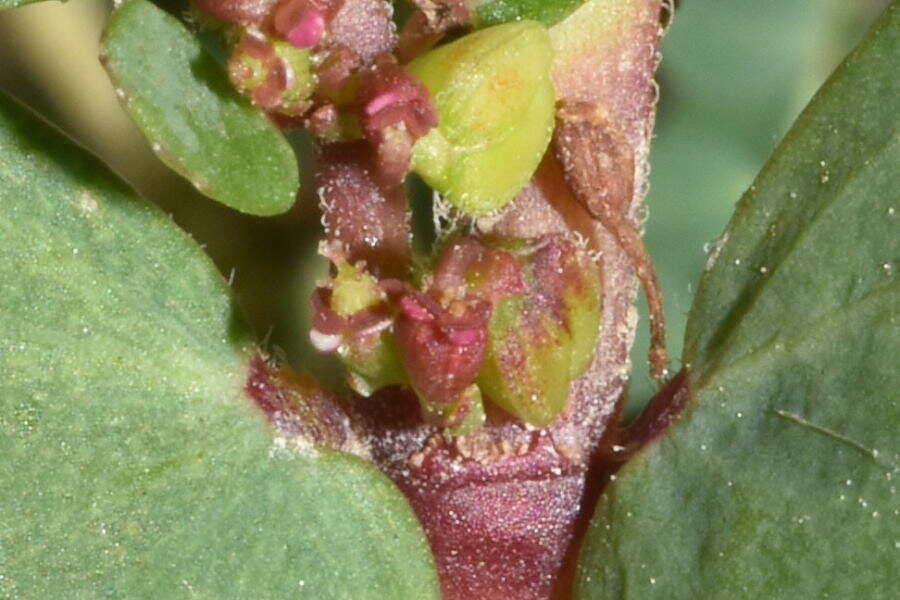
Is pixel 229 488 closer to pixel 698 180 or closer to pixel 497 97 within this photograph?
pixel 497 97

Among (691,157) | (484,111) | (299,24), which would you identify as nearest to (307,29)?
(299,24)

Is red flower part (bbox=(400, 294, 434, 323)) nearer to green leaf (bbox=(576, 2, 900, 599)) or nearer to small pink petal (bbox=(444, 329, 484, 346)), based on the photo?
small pink petal (bbox=(444, 329, 484, 346))

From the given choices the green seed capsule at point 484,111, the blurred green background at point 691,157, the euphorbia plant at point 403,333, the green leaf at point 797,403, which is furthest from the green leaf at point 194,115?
the blurred green background at point 691,157

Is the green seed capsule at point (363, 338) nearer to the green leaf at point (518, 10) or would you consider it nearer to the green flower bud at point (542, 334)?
the green flower bud at point (542, 334)

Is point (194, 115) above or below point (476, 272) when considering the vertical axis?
above

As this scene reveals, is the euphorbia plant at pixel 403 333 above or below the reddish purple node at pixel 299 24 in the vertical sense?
below

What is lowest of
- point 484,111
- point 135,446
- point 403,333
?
point 135,446

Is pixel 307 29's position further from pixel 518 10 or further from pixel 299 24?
pixel 518 10

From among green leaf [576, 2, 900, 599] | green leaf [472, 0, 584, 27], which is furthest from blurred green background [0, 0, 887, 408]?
green leaf [472, 0, 584, 27]
